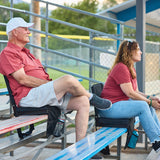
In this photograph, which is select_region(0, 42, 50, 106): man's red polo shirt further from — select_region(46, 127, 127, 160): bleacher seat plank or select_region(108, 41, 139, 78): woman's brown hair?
select_region(108, 41, 139, 78): woman's brown hair

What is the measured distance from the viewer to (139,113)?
353 cm

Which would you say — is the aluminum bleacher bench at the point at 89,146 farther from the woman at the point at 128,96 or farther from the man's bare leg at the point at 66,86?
the man's bare leg at the point at 66,86

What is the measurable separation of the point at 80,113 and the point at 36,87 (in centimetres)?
50

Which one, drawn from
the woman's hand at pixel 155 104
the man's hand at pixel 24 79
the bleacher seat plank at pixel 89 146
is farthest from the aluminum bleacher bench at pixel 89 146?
the man's hand at pixel 24 79

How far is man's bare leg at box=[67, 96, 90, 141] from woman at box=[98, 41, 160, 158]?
1.73 feet

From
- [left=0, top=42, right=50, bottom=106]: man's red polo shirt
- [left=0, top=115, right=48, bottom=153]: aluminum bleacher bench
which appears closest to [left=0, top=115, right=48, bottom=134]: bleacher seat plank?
[left=0, top=115, right=48, bottom=153]: aluminum bleacher bench

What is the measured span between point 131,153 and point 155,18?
4.76 m

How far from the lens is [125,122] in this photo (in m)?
3.55

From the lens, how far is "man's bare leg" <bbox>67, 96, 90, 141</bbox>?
3.04 m

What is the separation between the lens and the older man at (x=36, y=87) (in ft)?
9.91

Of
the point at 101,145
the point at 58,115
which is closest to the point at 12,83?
the point at 58,115

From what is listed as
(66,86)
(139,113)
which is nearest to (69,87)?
(66,86)

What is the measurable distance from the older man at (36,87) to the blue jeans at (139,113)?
0.30 meters

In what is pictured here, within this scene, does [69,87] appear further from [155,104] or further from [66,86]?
[155,104]
